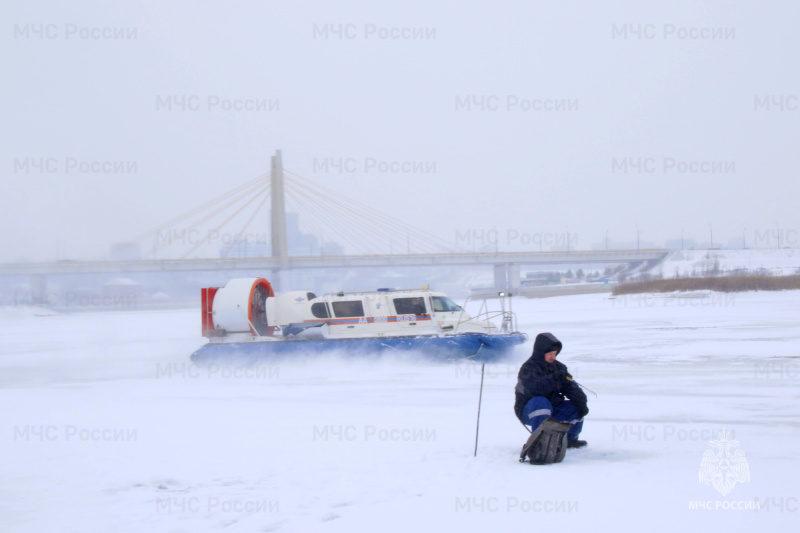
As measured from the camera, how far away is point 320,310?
1218 cm

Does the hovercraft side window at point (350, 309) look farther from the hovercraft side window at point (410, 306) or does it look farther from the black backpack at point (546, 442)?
the black backpack at point (546, 442)

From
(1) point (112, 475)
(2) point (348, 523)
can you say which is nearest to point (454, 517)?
(2) point (348, 523)

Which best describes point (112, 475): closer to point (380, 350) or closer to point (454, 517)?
point (454, 517)

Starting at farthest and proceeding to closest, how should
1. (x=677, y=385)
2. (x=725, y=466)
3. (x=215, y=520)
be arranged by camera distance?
(x=677, y=385) → (x=725, y=466) → (x=215, y=520)

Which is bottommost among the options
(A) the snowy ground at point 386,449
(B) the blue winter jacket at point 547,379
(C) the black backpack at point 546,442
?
(A) the snowy ground at point 386,449

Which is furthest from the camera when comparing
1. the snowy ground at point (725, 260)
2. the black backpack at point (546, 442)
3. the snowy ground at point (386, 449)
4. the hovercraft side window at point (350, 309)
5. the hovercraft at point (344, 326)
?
the snowy ground at point (725, 260)

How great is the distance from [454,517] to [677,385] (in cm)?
528

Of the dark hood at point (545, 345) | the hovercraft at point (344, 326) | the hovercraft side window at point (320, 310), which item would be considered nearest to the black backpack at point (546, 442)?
the dark hood at point (545, 345)

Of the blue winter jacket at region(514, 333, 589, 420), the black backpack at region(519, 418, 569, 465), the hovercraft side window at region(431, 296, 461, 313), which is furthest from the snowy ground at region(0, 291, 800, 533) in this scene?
the hovercraft side window at region(431, 296, 461, 313)

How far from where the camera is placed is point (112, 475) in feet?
16.2

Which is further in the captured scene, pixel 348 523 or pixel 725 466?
pixel 725 466

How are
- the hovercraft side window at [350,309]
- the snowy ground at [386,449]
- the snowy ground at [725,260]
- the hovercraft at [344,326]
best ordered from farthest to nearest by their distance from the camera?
the snowy ground at [725,260] < the hovercraft side window at [350,309] < the hovercraft at [344,326] < the snowy ground at [386,449]

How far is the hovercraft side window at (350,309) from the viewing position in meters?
12.1

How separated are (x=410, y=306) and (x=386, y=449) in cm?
659
